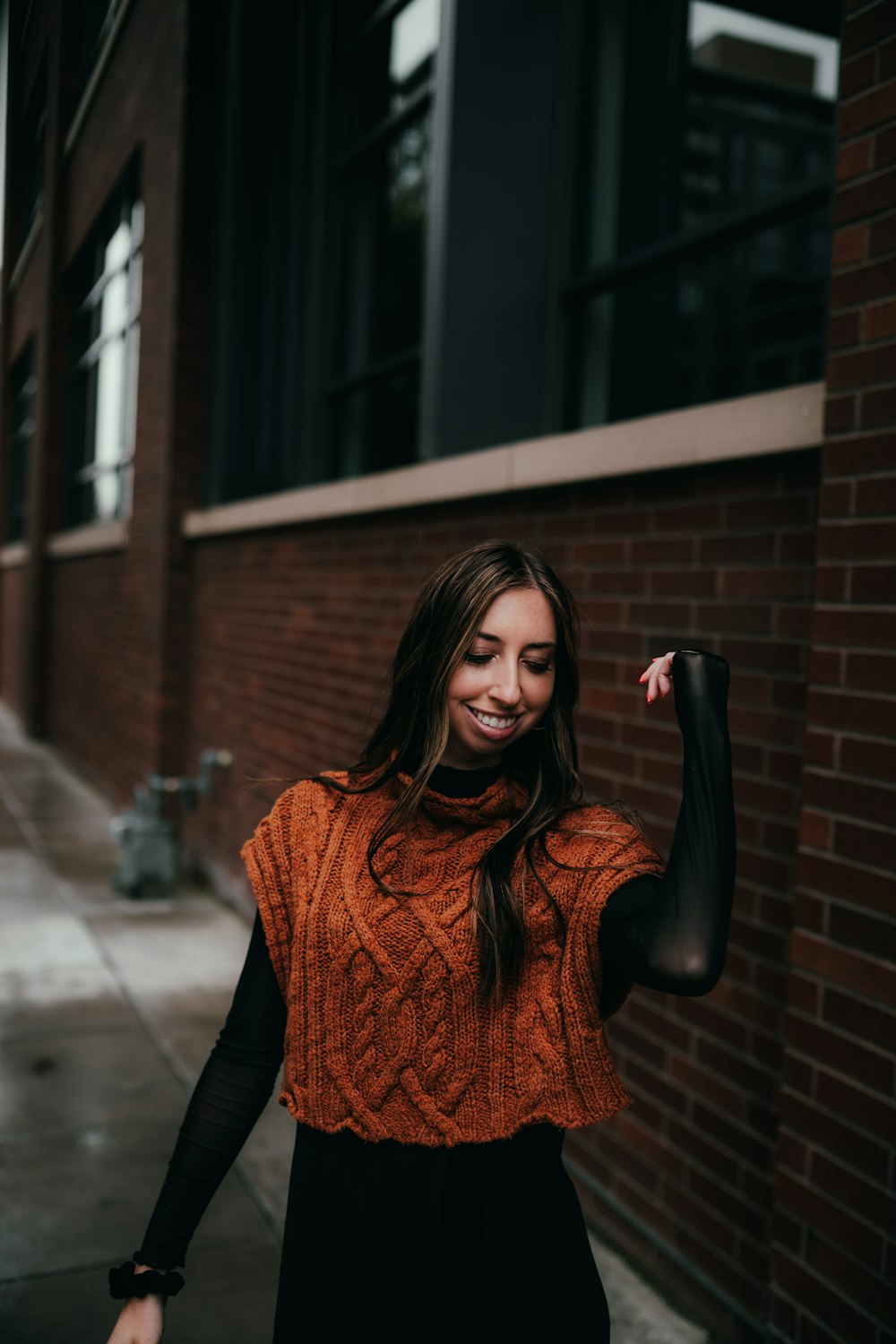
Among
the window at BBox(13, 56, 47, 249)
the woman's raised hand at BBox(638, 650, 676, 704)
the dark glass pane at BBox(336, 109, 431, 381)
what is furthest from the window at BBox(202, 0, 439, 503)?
the window at BBox(13, 56, 47, 249)

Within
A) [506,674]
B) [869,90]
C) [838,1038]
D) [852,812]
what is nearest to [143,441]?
[869,90]

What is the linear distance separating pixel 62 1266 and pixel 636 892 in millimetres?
2304

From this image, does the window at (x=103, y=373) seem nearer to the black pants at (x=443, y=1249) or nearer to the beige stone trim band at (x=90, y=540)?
the beige stone trim band at (x=90, y=540)

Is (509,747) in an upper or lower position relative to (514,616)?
lower

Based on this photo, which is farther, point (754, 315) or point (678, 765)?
point (754, 315)

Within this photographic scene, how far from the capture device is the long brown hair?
5.34 feet

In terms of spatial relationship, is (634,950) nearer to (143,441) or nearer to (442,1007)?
(442,1007)

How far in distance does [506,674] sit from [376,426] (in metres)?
4.90

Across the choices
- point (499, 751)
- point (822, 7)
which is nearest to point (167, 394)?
point (822, 7)

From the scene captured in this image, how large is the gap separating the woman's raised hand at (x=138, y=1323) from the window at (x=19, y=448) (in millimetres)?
17645

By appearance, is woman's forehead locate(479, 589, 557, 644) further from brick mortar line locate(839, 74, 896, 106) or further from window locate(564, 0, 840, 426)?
window locate(564, 0, 840, 426)

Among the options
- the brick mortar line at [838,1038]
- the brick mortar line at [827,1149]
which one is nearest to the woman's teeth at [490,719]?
the brick mortar line at [838,1038]

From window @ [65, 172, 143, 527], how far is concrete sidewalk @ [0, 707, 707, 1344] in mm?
4397

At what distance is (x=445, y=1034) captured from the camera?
1652 millimetres
